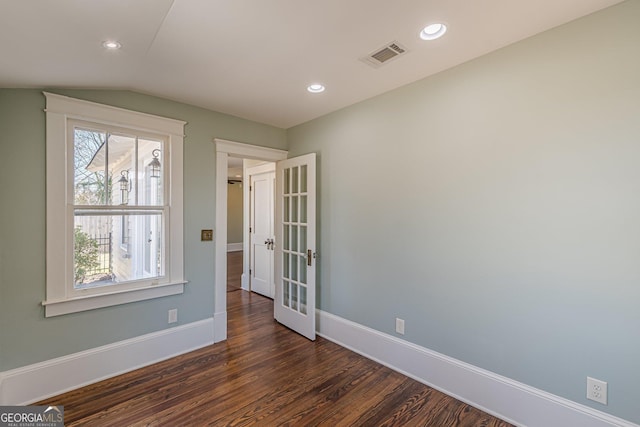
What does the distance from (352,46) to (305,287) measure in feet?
8.55

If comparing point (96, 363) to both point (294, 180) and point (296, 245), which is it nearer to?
point (296, 245)

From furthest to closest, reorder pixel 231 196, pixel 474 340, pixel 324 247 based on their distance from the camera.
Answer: pixel 231 196
pixel 324 247
pixel 474 340

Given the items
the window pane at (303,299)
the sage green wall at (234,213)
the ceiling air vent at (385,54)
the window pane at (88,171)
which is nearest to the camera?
the ceiling air vent at (385,54)

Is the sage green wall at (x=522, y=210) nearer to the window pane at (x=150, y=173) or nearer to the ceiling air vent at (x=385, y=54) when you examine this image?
the ceiling air vent at (x=385, y=54)

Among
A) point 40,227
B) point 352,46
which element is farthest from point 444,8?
point 40,227

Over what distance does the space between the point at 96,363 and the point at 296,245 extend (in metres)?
2.21

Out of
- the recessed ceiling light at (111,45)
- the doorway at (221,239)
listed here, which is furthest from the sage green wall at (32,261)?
the recessed ceiling light at (111,45)

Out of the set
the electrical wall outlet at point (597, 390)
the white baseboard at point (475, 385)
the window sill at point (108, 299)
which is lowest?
the white baseboard at point (475, 385)

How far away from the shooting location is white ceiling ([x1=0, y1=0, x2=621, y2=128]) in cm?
147

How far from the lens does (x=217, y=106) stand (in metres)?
3.02

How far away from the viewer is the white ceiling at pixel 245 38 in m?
1.47

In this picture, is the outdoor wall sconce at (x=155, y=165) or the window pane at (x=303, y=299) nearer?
the outdoor wall sconce at (x=155, y=165)

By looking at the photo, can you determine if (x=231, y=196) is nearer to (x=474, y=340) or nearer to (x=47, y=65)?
(x=47, y=65)

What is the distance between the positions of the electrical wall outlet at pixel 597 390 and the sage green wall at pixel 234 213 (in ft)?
30.8
